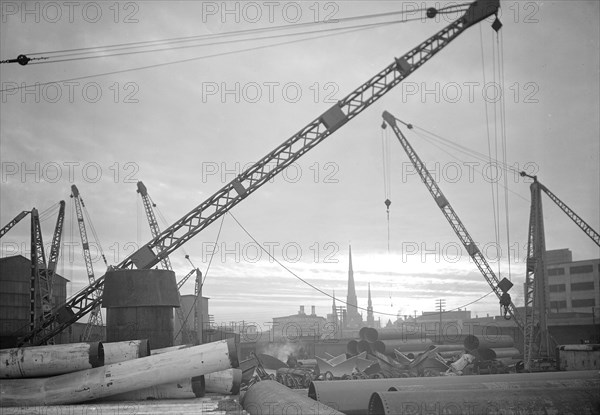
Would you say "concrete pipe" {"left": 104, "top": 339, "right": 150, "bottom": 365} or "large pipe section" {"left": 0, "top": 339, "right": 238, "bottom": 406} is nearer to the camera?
"large pipe section" {"left": 0, "top": 339, "right": 238, "bottom": 406}

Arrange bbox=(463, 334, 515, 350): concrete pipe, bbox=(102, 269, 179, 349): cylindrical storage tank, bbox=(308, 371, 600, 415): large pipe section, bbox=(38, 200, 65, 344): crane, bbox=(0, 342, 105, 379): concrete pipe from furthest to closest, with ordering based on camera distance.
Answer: bbox=(38, 200, 65, 344): crane
bbox=(463, 334, 515, 350): concrete pipe
bbox=(102, 269, 179, 349): cylindrical storage tank
bbox=(308, 371, 600, 415): large pipe section
bbox=(0, 342, 105, 379): concrete pipe

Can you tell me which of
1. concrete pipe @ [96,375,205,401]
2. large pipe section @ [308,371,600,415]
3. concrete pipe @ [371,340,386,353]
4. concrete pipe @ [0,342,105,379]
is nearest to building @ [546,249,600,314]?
concrete pipe @ [371,340,386,353]

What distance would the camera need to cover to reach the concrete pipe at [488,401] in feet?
30.3

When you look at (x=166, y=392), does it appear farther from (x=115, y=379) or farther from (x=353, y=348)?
(x=353, y=348)

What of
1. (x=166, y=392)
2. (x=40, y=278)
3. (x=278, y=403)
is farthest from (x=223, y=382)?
(x=40, y=278)

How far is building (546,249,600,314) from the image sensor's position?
250 feet

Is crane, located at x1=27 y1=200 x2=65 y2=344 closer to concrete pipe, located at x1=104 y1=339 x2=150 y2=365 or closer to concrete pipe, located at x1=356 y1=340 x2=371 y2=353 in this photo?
concrete pipe, located at x1=356 y1=340 x2=371 y2=353

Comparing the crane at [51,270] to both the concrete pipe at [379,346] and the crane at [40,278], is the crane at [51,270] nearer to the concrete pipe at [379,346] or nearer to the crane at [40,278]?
the crane at [40,278]

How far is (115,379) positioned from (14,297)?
43016 mm

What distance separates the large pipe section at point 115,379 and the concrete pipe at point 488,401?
304 cm

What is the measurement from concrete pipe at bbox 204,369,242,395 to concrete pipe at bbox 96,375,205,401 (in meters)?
0.93

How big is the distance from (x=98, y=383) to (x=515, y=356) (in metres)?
29.5

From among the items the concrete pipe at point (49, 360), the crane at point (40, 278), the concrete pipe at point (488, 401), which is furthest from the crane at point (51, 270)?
the concrete pipe at point (488, 401)

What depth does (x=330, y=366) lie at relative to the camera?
83.9 ft
